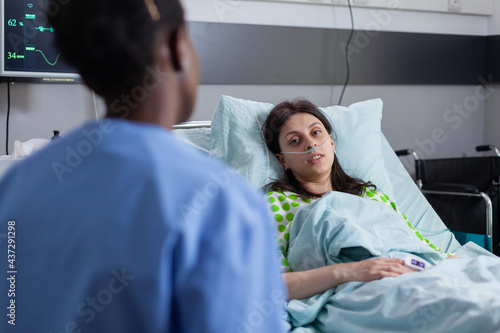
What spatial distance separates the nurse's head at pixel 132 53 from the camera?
588 millimetres

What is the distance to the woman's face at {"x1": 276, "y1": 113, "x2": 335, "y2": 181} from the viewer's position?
80.2 inches

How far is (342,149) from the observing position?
2.36m

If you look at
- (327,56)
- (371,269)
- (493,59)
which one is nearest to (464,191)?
(327,56)

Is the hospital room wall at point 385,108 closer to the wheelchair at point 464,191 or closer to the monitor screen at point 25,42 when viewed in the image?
the monitor screen at point 25,42

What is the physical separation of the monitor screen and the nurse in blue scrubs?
1826mm

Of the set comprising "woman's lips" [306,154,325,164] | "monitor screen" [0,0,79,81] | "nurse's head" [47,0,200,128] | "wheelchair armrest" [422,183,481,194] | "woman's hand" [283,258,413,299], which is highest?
"monitor screen" [0,0,79,81]

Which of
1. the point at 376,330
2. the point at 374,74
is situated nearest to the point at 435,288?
the point at 376,330

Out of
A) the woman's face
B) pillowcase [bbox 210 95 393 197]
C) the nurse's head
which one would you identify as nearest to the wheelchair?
pillowcase [bbox 210 95 393 197]

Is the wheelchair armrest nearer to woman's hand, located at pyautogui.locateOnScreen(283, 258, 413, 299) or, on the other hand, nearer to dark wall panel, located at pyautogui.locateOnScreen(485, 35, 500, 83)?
dark wall panel, located at pyautogui.locateOnScreen(485, 35, 500, 83)

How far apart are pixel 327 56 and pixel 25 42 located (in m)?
1.60

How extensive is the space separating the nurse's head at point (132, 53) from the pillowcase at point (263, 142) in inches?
58.0

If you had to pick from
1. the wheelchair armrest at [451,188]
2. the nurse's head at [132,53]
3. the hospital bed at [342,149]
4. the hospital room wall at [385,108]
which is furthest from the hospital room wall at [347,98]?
the nurse's head at [132,53]

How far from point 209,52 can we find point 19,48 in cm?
90

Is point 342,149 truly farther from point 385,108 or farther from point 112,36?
point 112,36
